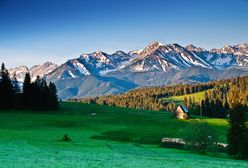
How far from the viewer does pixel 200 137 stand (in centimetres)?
7025

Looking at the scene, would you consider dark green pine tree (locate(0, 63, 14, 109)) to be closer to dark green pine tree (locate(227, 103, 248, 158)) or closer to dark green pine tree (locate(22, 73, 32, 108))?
dark green pine tree (locate(22, 73, 32, 108))

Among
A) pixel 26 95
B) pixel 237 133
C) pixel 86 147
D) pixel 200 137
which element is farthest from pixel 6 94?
pixel 237 133

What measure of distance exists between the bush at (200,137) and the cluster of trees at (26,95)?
7800 cm

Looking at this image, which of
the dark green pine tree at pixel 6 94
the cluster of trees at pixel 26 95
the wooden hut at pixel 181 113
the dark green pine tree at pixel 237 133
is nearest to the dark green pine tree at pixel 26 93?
the cluster of trees at pixel 26 95

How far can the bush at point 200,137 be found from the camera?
70062mm

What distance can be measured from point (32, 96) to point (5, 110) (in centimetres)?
1121

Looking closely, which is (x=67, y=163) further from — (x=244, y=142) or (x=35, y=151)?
(x=244, y=142)

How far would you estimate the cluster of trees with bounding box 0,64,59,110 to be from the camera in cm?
13262

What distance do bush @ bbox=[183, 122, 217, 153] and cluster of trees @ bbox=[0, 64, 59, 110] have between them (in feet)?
256

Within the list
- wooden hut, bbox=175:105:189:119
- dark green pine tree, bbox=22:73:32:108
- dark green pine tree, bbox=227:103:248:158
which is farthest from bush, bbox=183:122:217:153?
dark green pine tree, bbox=22:73:32:108

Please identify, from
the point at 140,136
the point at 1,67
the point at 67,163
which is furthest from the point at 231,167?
the point at 1,67

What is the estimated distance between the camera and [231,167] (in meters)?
44.4

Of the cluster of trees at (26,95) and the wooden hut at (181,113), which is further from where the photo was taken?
the wooden hut at (181,113)

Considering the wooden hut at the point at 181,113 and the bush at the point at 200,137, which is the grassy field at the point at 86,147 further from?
the wooden hut at the point at 181,113
